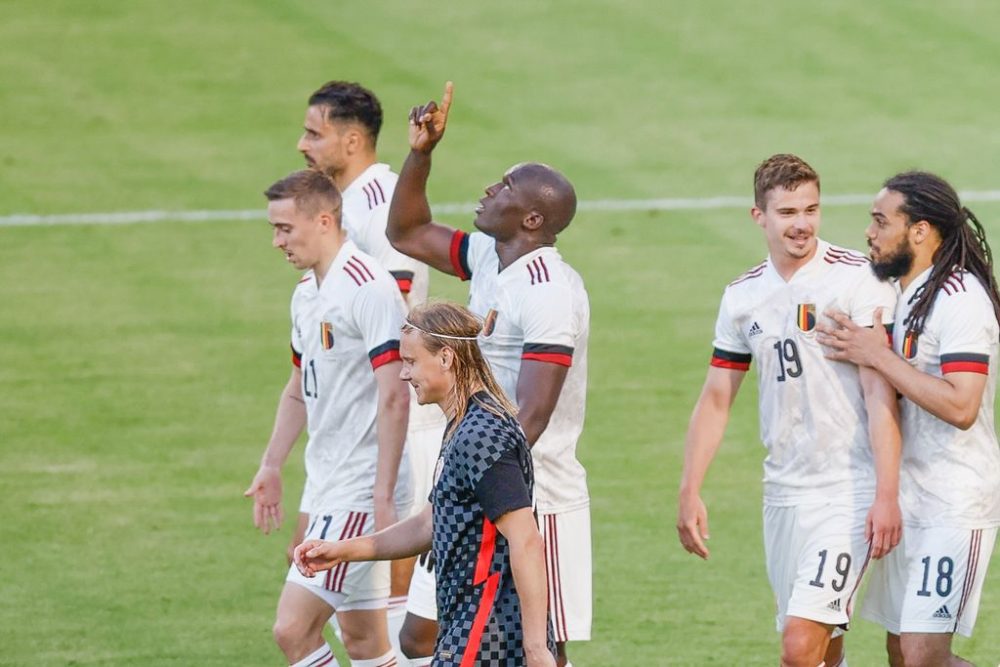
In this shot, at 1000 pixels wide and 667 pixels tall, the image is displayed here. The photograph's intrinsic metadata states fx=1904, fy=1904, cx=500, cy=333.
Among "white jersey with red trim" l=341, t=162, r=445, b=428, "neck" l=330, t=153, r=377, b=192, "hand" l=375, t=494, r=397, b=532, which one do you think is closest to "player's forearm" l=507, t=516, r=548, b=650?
"hand" l=375, t=494, r=397, b=532

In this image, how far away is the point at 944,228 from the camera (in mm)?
7371

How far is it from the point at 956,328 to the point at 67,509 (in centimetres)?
626

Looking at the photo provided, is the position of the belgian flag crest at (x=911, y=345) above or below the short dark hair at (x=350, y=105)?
below

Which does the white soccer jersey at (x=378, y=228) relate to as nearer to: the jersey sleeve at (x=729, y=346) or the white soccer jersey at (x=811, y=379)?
the jersey sleeve at (x=729, y=346)

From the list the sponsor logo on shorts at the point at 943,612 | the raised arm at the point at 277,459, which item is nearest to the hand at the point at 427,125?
the raised arm at the point at 277,459

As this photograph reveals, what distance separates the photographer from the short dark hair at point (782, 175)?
736cm

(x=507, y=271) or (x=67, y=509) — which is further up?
(x=507, y=271)

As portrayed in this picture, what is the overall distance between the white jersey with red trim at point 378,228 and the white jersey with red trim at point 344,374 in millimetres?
759

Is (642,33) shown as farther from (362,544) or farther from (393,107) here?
(362,544)

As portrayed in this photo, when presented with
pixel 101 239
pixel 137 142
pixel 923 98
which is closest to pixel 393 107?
pixel 137 142

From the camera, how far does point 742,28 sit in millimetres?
21500

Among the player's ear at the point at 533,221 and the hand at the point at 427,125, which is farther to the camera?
the hand at the point at 427,125

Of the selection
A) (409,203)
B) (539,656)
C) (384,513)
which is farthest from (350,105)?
(539,656)

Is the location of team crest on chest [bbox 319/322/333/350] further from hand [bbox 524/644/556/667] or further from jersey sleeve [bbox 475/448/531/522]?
hand [bbox 524/644/556/667]
